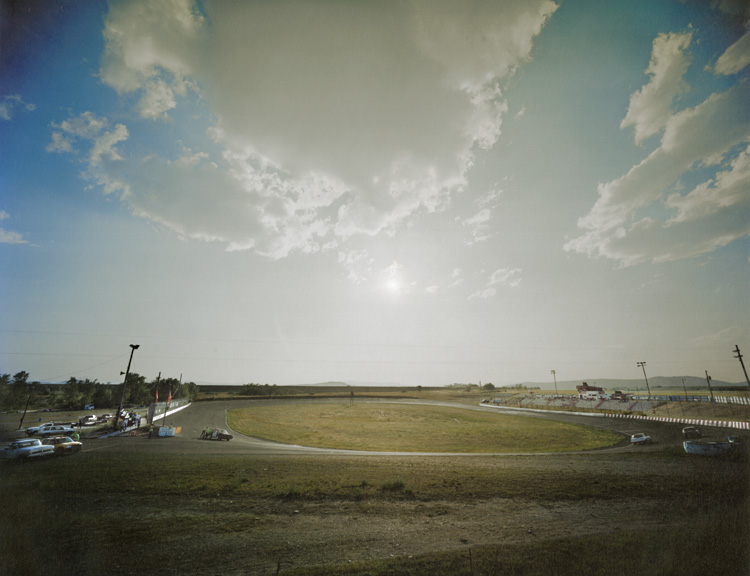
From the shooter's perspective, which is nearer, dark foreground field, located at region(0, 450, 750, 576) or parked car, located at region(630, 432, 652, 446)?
dark foreground field, located at region(0, 450, 750, 576)

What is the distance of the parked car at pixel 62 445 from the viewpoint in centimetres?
2594

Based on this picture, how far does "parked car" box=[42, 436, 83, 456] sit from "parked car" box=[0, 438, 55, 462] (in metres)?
0.87

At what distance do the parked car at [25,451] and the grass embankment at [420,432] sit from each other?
2316 centimetres

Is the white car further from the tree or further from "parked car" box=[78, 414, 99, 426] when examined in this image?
the tree

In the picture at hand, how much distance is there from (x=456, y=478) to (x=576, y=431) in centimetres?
3886

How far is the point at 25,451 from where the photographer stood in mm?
23641

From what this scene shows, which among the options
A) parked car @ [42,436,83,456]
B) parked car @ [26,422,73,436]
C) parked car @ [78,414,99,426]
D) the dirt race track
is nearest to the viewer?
the dirt race track

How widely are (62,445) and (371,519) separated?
31821mm

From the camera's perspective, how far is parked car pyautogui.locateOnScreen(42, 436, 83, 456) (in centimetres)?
2594

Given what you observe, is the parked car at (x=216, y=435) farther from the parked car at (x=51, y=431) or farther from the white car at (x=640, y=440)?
the white car at (x=640, y=440)

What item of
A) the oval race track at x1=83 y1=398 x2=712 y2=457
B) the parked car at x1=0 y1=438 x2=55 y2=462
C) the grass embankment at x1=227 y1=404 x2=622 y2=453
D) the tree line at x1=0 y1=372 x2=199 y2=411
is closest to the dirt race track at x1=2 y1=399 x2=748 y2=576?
the oval race track at x1=83 y1=398 x2=712 y2=457

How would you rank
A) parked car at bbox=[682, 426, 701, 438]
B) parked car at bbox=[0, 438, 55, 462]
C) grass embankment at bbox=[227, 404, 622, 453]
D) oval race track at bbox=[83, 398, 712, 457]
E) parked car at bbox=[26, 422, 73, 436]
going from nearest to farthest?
parked car at bbox=[0, 438, 55, 462] → oval race track at bbox=[83, 398, 712, 457] → parked car at bbox=[682, 426, 701, 438] → parked car at bbox=[26, 422, 73, 436] → grass embankment at bbox=[227, 404, 622, 453]

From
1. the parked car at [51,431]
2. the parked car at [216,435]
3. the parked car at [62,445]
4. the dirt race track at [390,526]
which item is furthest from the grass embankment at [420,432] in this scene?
the parked car at [51,431]

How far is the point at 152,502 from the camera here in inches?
583
